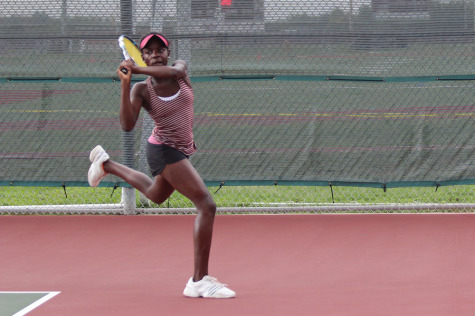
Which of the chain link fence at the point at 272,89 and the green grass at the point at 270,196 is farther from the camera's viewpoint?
the green grass at the point at 270,196

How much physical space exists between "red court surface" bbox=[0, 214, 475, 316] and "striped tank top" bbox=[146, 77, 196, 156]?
1.09 meters

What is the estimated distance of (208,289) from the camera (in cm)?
517

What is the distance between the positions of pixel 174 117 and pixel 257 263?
5.43 ft

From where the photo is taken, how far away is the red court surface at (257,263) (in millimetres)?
5066

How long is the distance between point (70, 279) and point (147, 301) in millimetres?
931

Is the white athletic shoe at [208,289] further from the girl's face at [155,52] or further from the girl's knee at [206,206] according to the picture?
the girl's face at [155,52]

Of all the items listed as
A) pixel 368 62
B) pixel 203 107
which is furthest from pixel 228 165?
pixel 368 62

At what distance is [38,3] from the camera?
8.06 meters

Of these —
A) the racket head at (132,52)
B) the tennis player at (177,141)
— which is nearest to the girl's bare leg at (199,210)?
the tennis player at (177,141)

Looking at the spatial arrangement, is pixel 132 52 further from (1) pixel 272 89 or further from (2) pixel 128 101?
(1) pixel 272 89

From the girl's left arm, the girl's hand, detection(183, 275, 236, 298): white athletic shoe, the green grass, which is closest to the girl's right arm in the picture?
the girl's hand

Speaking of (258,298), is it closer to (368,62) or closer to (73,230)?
(73,230)

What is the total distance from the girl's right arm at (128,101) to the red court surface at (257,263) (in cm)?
124

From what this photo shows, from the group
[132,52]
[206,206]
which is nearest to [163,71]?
[132,52]
